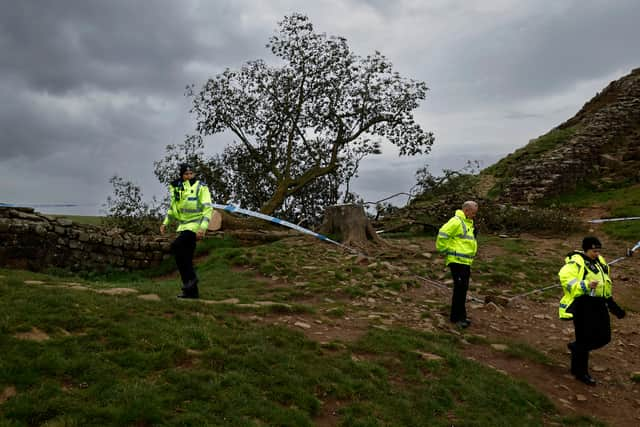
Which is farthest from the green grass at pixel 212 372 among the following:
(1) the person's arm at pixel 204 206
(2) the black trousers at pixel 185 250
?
(1) the person's arm at pixel 204 206

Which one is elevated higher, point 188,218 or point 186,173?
point 186,173

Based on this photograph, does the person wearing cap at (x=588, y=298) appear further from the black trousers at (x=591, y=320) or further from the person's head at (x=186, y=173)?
the person's head at (x=186, y=173)

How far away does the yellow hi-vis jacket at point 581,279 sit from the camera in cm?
696

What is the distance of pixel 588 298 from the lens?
23.0 feet

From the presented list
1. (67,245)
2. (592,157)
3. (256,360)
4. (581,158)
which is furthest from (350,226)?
(592,157)

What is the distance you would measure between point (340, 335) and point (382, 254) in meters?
6.65

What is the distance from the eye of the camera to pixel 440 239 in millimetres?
8500

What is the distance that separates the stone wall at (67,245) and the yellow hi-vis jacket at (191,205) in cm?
685

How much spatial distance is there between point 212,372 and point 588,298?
17.3 feet

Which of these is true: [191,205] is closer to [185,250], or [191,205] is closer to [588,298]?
[185,250]

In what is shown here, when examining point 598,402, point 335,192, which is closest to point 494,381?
point 598,402

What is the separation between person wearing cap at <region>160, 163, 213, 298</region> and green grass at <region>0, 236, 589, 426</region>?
0.50 meters

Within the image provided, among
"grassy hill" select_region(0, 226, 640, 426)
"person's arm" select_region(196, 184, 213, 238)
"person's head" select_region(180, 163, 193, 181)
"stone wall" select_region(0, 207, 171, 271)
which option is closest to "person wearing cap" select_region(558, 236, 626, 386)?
"grassy hill" select_region(0, 226, 640, 426)

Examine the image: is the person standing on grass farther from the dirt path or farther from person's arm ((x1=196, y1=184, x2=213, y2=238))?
person's arm ((x1=196, y1=184, x2=213, y2=238))
